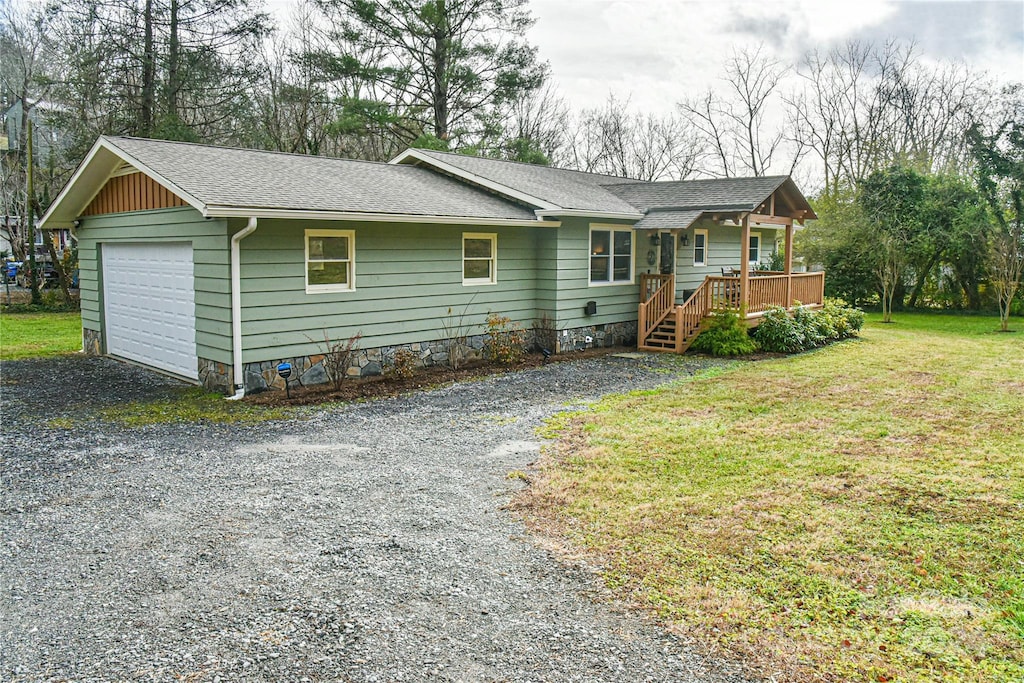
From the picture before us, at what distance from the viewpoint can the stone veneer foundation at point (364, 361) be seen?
9641mm

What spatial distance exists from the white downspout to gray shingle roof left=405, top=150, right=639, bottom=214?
557 cm

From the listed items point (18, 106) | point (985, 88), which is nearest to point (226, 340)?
point (18, 106)

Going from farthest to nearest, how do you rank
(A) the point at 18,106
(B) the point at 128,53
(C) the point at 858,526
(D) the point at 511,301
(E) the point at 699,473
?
(A) the point at 18,106, (B) the point at 128,53, (D) the point at 511,301, (E) the point at 699,473, (C) the point at 858,526

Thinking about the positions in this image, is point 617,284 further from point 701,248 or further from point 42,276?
point 42,276

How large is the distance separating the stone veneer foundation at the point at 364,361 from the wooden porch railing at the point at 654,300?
80cm

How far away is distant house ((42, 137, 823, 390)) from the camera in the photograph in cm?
955

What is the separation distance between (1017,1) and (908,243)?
20.4 feet

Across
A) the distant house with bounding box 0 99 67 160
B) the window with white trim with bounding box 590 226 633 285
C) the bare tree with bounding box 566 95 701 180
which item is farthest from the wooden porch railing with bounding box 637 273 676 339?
the bare tree with bounding box 566 95 701 180

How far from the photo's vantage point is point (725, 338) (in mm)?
Result: 13477

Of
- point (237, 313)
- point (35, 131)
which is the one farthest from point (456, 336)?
point (35, 131)

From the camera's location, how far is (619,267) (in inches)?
580

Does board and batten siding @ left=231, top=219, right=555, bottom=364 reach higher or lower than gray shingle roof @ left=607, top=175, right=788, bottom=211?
lower

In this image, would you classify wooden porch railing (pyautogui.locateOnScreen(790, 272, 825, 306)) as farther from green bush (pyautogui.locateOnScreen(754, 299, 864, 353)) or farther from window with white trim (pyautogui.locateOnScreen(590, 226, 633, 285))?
window with white trim (pyautogui.locateOnScreen(590, 226, 633, 285))

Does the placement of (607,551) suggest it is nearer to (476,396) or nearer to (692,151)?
(476,396)
